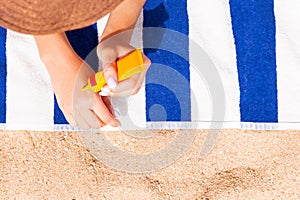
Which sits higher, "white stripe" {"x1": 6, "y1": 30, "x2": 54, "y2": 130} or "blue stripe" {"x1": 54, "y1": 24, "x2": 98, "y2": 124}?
"blue stripe" {"x1": 54, "y1": 24, "x2": 98, "y2": 124}

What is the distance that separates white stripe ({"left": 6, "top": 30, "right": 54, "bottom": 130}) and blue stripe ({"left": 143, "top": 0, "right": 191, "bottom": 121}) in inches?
9.6

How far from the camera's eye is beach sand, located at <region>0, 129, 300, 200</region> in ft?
4.17

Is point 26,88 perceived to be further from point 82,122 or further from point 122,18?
point 122,18

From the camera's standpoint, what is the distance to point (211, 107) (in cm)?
131

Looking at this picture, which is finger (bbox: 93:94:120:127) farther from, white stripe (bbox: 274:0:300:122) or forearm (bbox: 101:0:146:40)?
white stripe (bbox: 274:0:300:122)

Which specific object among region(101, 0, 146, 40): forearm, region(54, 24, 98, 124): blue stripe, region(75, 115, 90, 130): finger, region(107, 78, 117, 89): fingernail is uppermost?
region(101, 0, 146, 40): forearm

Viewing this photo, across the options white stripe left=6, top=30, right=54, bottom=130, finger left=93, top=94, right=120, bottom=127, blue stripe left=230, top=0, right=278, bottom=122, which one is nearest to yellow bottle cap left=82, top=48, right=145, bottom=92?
finger left=93, top=94, right=120, bottom=127

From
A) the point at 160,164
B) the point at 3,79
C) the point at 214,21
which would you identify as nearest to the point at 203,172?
the point at 160,164

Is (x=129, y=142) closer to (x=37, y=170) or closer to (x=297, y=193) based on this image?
(x=37, y=170)

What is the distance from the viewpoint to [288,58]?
1341 millimetres

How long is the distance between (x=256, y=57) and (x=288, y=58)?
3.1 inches

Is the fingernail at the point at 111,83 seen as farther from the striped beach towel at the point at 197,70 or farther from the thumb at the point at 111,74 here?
the striped beach towel at the point at 197,70

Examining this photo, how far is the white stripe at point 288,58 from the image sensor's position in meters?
1.32

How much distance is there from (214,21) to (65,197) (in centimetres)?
56
